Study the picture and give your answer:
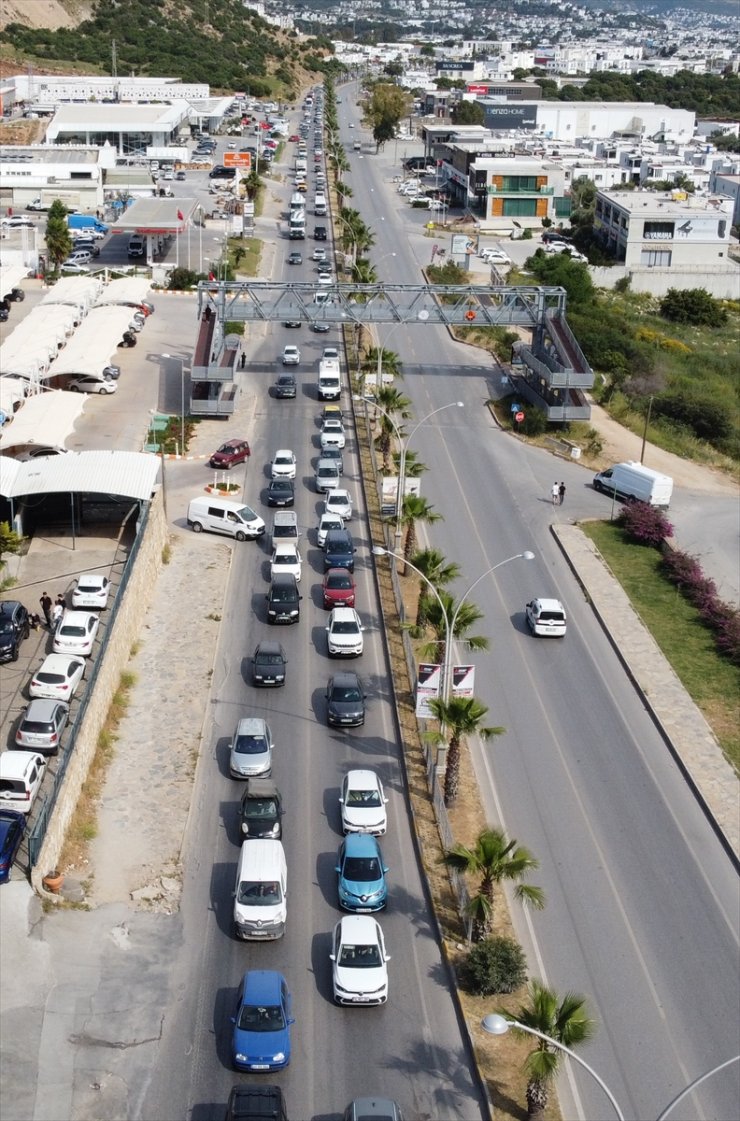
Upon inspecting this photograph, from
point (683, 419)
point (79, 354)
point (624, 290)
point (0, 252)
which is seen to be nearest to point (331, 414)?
point (79, 354)

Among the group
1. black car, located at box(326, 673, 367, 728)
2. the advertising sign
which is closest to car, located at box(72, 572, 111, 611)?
black car, located at box(326, 673, 367, 728)

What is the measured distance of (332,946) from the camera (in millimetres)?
27125

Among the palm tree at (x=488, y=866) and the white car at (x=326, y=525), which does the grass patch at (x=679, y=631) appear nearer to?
the white car at (x=326, y=525)

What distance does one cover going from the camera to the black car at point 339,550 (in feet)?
151

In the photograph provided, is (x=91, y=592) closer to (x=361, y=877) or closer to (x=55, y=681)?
(x=55, y=681)

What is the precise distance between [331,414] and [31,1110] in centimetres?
4568

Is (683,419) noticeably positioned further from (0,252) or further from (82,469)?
(0,252)

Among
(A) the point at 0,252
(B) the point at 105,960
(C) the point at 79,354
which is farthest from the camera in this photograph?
(A) the point at 0,252

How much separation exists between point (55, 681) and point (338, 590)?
1131 cm

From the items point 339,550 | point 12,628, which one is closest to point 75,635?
point 12,628

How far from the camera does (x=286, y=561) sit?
45906mm

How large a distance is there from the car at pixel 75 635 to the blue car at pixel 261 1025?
51.1ft

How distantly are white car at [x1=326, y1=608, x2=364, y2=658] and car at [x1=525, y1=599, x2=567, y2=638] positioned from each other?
241 inches

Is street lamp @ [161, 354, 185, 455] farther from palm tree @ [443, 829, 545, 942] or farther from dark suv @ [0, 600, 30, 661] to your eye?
palm tree @ [443, 829, 545, 942]
